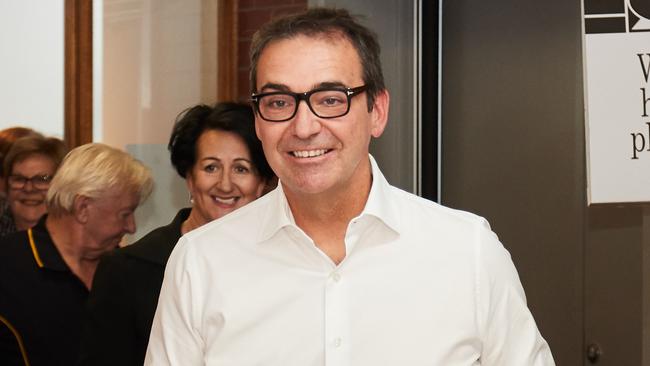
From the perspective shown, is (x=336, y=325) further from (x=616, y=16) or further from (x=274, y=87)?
(x=616, y=16)

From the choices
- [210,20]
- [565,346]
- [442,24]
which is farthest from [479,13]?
[565,346]

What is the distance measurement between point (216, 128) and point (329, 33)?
1060mm

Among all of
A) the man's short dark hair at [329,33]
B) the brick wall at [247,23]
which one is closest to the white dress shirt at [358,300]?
the man's short dark hair at [329,33]

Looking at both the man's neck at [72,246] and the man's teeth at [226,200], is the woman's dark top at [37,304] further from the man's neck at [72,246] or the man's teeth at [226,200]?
the man's teeth at [226,200]

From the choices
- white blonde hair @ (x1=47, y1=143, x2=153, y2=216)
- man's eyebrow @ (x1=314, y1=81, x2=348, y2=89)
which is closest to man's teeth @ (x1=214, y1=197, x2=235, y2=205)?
white blonde hair @ (x1=47, y1=143, x2=153, y2=216)

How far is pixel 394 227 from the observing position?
1891 millimetres

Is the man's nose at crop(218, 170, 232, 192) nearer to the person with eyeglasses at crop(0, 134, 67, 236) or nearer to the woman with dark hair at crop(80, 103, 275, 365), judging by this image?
the woman with dark hair at crop(80, 103, 275, 365)

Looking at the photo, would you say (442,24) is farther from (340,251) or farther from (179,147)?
(340,251)

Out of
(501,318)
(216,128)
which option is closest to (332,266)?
(501,318)

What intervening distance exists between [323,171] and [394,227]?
0.59 feet

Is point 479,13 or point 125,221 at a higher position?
point 479,13

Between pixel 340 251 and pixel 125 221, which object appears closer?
pixel 340 251

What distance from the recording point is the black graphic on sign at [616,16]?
2480mm

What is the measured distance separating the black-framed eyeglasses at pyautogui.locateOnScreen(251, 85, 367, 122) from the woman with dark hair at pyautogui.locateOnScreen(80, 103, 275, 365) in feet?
3.00
